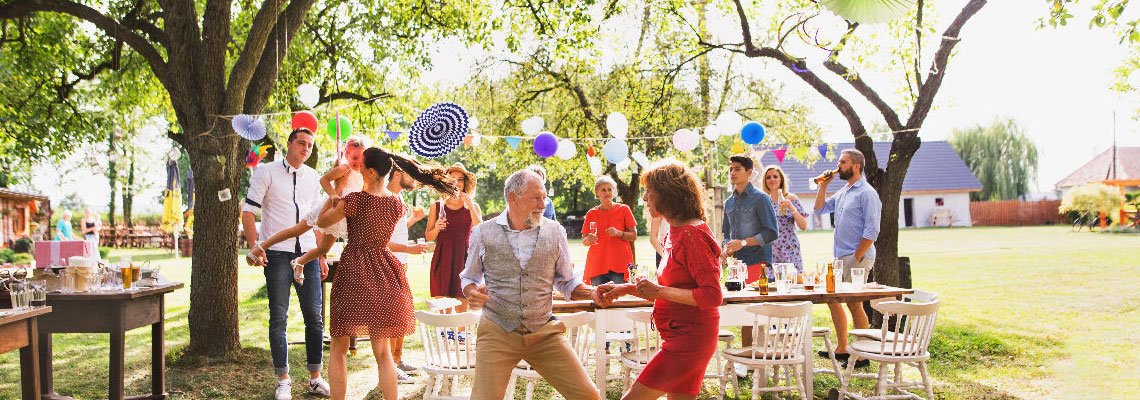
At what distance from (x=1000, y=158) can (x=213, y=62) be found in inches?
2036

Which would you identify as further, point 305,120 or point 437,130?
point 437,130

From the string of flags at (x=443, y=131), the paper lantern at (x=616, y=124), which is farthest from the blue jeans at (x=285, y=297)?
the paper lantern at (x=616, y=124)

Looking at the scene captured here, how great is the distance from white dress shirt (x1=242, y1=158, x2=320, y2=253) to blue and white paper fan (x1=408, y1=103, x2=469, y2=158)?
227cm

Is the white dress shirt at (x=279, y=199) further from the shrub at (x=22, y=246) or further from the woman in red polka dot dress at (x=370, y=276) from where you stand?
the shrub at (x=22, y=246)

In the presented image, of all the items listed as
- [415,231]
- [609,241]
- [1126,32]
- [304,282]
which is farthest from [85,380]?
[415,231]

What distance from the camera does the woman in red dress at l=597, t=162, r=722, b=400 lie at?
321cm

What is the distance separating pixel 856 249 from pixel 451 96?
398 inches

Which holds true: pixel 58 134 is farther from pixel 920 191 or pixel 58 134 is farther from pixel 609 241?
pixel 920 191

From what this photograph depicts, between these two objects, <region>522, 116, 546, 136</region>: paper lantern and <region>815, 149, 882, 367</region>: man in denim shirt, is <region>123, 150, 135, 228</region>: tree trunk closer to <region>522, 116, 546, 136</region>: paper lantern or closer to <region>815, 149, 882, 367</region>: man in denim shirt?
<region>522, 116, 546, 136</region>: paper lantern

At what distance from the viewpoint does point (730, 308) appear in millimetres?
5137

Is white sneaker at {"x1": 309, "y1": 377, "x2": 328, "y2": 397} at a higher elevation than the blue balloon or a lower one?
lower

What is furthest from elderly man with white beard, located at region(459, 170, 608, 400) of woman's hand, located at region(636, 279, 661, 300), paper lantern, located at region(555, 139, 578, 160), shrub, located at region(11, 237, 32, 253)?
shrub, located at region(11, 237, 32, 253)

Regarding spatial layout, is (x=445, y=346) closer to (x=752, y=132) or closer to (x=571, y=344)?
(x=571, y=344)

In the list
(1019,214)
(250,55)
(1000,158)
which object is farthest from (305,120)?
(1000,158)
